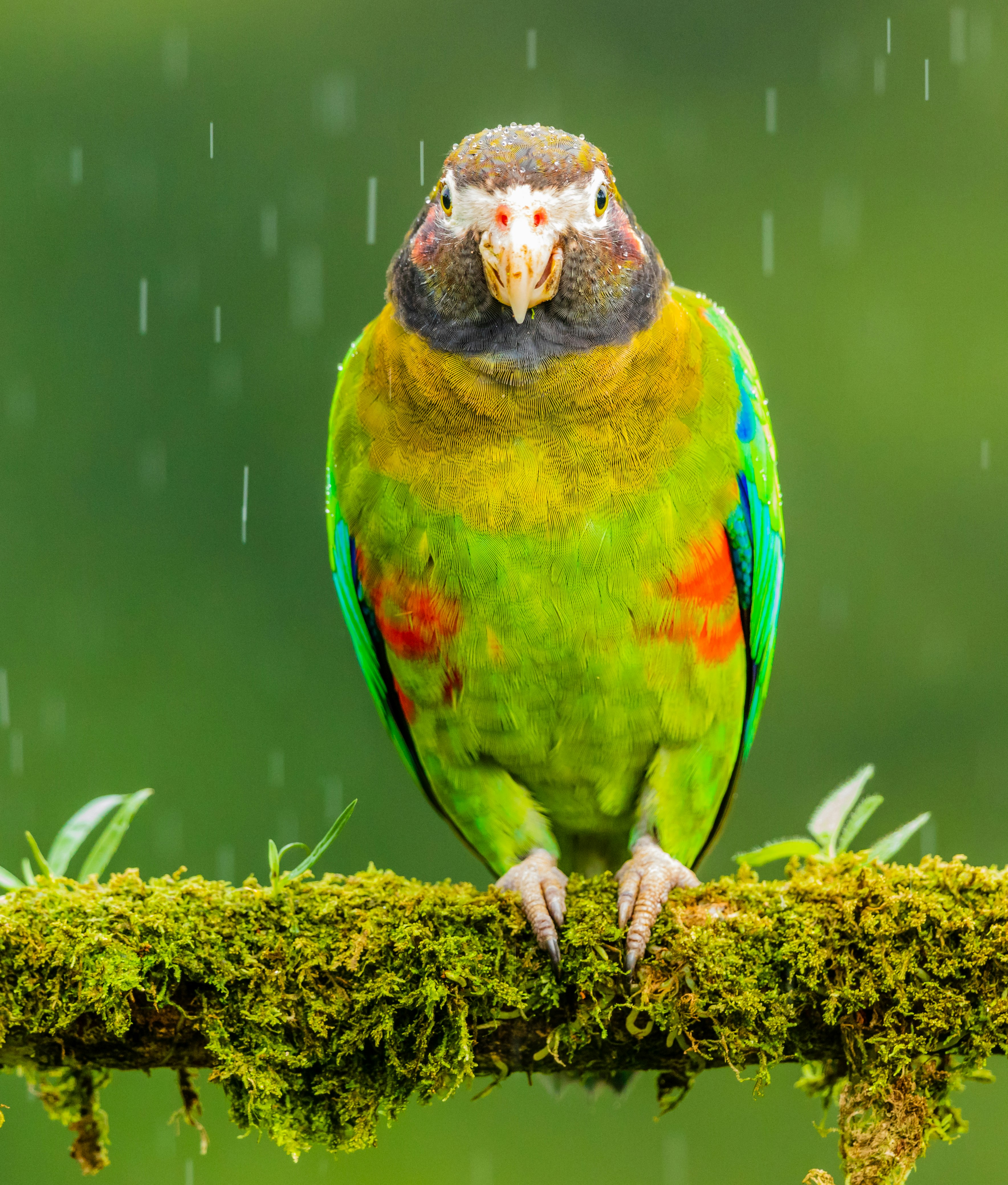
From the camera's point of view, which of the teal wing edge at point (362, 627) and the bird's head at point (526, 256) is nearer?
the bird's head at point (526, 256)

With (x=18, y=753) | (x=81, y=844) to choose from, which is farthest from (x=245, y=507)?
(x=81, y=844)

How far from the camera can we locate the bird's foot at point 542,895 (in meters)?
2.90

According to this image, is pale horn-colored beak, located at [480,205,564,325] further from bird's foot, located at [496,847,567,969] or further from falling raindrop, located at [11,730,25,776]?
falling raindrop, located at [11,730,25,776]

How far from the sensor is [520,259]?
3.17 metres

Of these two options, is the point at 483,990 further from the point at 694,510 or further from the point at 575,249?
the point at 575,249

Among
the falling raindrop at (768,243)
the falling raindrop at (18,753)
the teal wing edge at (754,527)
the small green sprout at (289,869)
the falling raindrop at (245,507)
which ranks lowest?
the falling raindrop at (18,753)

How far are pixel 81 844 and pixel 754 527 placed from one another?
183 cm

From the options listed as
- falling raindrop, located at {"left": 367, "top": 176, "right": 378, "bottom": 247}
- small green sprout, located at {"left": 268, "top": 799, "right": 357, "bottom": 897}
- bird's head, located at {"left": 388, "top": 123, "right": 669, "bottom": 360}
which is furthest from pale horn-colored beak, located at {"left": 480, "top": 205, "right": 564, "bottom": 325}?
falling raindrop, located at {"left": 367, "top": 176, "right": 378, "bottom": 247}

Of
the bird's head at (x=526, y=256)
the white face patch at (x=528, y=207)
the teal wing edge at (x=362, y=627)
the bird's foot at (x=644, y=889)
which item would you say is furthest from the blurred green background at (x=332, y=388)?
the white face patch at (x=528, y=207)

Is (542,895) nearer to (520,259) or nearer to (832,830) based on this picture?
(832,830)

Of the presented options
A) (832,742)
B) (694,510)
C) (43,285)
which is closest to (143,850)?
(43,285)

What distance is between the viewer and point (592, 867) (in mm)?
4141

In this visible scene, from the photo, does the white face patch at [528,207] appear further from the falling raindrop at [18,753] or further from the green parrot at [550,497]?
the falling raindrop at [18,753]

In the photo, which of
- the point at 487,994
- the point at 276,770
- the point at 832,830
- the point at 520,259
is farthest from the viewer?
the point at 276,770
